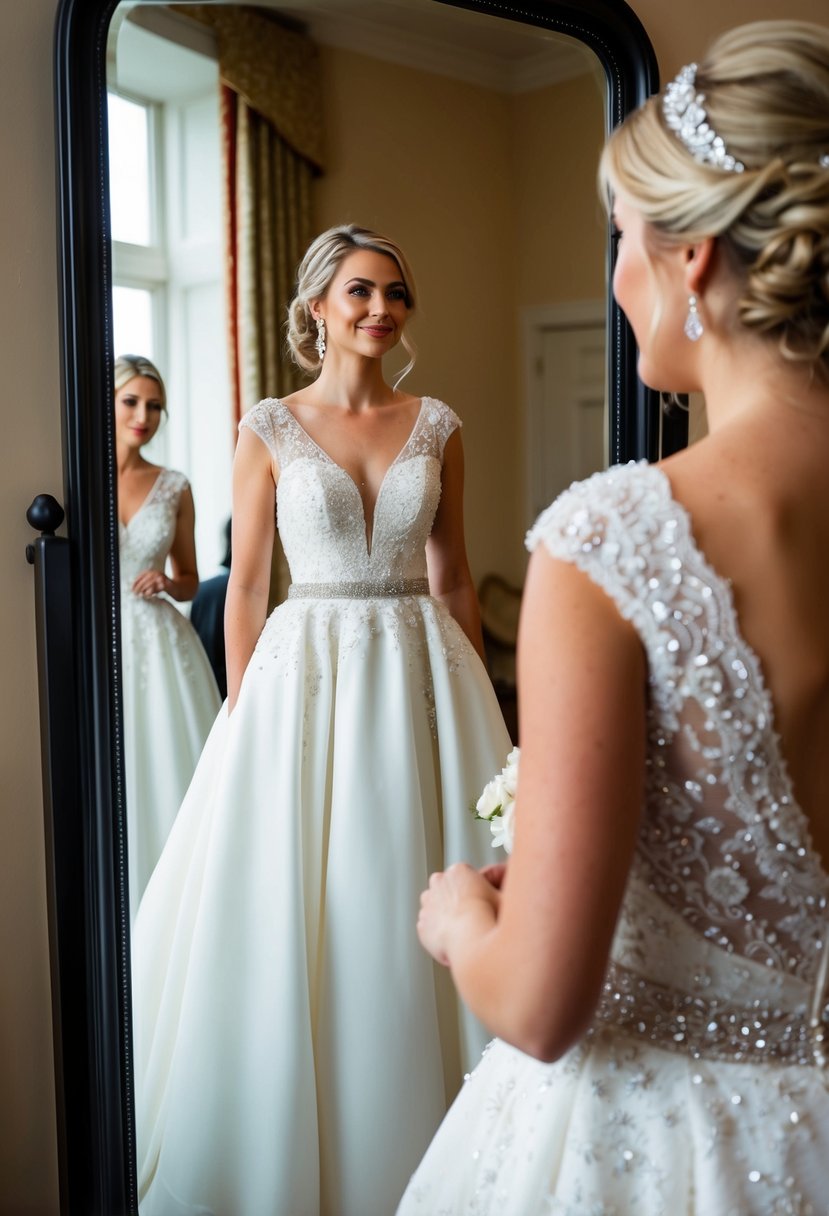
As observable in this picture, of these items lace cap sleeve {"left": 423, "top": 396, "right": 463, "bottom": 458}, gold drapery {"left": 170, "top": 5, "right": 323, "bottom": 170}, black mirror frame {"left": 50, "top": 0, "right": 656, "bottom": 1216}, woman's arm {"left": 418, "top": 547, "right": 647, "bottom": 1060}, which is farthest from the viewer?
lace cap sleeve {"left": 423, "top": 396, "right": 463, "bottom": 458}

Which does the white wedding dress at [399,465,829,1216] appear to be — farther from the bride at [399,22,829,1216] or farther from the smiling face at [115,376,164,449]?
the smiling face at [115,376,164,449]

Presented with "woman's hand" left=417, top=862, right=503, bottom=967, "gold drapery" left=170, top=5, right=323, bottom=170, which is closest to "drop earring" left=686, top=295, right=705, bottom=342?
"woman's hand" left=417, top=862, right=503, bottom=967

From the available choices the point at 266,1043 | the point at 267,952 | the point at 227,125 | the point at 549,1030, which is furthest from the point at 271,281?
the point at 549,1030

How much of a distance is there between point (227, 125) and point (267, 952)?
108 centimetres

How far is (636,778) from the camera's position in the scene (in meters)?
0.75

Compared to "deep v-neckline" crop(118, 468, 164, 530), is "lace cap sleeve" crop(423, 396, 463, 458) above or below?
above

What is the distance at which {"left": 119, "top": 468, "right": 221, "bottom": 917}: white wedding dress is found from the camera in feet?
5.08

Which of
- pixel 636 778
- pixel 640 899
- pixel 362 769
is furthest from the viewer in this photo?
pixel 362 769

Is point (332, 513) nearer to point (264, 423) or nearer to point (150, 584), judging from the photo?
point (264, 423)

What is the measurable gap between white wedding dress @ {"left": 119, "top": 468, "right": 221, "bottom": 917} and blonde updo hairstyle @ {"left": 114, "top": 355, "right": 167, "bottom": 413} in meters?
0.11

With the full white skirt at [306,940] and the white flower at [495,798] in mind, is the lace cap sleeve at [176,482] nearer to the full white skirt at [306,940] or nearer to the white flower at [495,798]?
the full white skirt at [306,940]

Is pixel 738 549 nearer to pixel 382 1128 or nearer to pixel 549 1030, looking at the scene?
pixel 549 1030

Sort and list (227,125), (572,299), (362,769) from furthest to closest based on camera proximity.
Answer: (572,299) < (362,769) < (227,125)

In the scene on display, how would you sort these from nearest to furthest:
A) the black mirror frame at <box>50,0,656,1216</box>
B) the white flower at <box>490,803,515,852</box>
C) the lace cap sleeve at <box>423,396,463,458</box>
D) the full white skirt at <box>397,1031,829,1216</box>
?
the full white skirt at <box>397,1031,829,1216</box>, the white flower at <box>490,803,515,852</box>, the black mirror frame at <box>50,0,656,1216</box>, the lace cap sleeve at <box>423,396,463,458</box>
